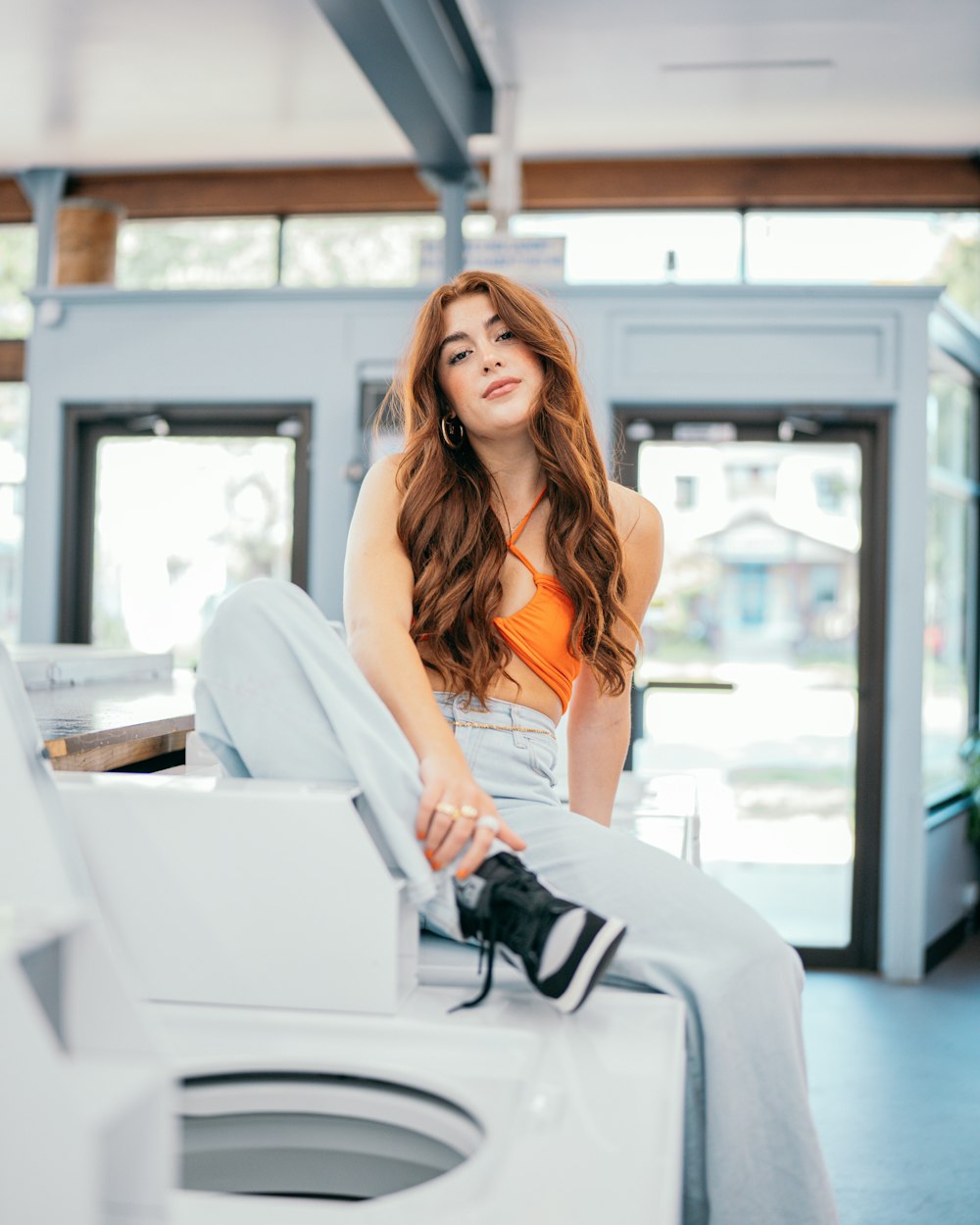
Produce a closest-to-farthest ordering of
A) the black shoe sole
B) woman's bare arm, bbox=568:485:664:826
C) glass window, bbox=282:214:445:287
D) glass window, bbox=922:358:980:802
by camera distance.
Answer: the black shoe sole → woman's bare arm, bbox=568:485:664:826 → glass window, bbox=922:358:980:802 → glass window, bbox=282:214:445:287

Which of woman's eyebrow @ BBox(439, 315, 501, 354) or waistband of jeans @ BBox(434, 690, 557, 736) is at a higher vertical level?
woman's eyebrow @ BBox(439, 315, 501, 354)

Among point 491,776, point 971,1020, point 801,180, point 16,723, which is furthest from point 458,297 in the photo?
point 801,180

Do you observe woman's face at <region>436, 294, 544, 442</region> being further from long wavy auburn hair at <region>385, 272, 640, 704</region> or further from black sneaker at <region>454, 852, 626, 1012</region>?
black sneaker at <region>454, 852, 626, 1012</region>

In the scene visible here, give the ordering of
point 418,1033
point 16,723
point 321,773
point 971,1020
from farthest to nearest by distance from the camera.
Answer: point 971,1020, point 321,773, point 418,1033, point 16,723

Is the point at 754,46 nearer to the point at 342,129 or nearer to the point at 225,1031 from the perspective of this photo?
the point at 342,129

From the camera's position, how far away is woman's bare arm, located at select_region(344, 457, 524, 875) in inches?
51.9

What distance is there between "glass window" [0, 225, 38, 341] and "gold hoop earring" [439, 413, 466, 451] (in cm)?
399

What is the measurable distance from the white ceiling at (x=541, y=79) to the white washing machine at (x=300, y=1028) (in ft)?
10.1

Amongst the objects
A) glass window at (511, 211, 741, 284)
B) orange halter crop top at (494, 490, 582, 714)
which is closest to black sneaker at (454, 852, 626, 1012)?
orange halter crop top at (494, 490, 582, 714)

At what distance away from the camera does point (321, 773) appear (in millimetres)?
1346

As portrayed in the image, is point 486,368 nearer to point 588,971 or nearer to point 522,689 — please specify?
point 522,689

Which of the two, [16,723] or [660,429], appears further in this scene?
[660,429]

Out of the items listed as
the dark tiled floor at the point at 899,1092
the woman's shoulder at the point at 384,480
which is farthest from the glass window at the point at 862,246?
the woman's shoulder at the point at 384,480

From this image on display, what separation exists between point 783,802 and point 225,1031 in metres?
3.55
